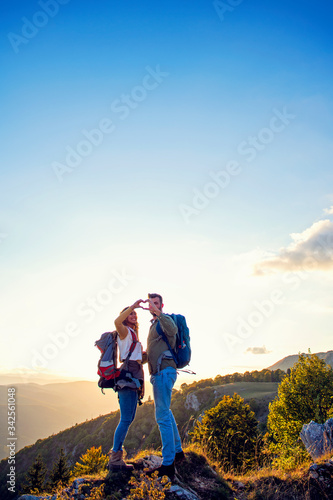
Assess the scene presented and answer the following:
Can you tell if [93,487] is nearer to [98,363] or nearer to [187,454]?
[98,363]

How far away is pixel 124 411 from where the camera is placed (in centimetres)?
506

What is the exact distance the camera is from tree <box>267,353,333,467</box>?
24797 millimetres

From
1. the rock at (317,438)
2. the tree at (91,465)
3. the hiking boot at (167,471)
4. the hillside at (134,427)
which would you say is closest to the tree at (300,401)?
the rock at (317,438)

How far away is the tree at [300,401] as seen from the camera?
2480 cm

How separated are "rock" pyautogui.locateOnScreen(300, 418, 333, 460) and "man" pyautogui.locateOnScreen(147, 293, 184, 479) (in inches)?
131

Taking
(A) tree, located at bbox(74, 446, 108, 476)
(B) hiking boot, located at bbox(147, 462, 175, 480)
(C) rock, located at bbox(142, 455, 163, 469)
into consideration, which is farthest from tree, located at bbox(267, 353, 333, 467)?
(B) hiking boot, located at bbox(147, 462, 175, 480)

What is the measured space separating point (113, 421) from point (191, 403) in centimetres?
1989

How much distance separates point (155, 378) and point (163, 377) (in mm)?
143

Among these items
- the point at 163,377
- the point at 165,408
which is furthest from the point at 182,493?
the point at 163,377

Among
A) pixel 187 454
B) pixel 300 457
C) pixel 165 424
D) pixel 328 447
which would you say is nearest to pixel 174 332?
pixel 165 424

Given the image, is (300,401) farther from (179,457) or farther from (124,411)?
(124,411)

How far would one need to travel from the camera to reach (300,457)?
712cm

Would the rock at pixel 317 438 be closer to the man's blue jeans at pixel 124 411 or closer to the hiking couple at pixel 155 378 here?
the hiking couple at pixel 155 378

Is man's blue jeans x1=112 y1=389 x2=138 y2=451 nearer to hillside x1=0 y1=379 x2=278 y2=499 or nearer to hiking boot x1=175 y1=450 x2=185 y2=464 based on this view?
hiking boot x1=175 y1=450 x2=185 y2=464
